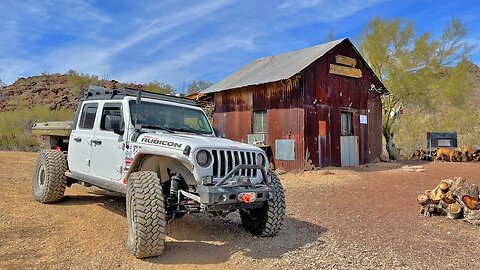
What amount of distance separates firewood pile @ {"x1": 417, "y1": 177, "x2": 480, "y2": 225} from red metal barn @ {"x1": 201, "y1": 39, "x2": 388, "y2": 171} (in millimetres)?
7885

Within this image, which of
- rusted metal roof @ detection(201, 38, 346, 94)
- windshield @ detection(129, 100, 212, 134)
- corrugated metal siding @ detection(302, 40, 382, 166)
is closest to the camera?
windshield @ detection(129, 100, 212, 134)

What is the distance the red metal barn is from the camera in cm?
1630

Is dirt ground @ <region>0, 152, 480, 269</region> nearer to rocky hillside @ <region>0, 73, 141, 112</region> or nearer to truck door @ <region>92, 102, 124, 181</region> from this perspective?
truck door @ <region>92, 102, 124, 181</region>

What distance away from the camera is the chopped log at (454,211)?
759 centimetres

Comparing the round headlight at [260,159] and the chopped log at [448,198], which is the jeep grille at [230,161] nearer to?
the round headlight at [260,159]

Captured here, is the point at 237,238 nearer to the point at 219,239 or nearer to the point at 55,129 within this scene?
the point at 219,239

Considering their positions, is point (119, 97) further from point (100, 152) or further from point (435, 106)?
point (435, 106)

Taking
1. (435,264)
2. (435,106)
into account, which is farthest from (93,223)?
(435,106)

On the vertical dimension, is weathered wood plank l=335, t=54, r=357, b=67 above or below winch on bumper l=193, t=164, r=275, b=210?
above

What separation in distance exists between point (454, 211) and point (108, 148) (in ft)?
21.6

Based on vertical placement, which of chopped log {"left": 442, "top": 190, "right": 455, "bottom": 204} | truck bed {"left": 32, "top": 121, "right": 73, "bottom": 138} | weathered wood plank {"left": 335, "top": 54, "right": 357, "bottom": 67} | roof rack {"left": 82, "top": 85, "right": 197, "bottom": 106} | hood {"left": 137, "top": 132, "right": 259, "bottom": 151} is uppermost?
weathered wood plank {"left": 335, "top": 54, "right": 357, "bottom": 67}

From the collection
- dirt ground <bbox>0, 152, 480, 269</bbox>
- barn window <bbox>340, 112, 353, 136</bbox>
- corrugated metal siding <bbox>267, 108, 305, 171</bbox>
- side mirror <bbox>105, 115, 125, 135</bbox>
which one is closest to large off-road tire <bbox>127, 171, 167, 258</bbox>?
dirt ground <bbox>0, 152, 480, 269</bbox>

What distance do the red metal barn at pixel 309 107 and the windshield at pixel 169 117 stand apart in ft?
29.8

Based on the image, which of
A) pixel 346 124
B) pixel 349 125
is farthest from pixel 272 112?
pixel 349 125
